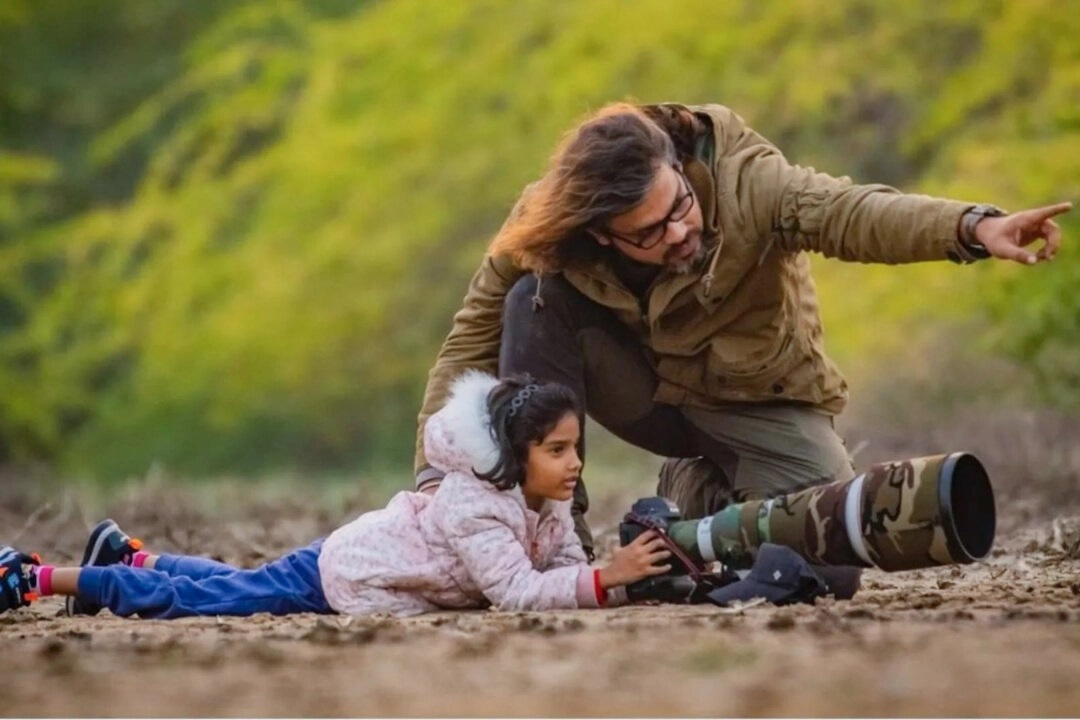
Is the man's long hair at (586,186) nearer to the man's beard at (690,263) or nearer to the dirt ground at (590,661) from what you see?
the man's beard at (690,263)

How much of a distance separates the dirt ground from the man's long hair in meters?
0.92

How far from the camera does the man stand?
4.79 metres

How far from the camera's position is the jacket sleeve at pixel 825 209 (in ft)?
14.8

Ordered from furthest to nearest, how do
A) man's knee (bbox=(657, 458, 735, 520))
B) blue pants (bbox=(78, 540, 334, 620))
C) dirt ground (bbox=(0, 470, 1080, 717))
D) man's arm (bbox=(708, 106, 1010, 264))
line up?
man's knee (bbox=(657, 458, 735, 520)), blue pants (bbox=(78, 540, 334, 620)), man's arm (bbox=(708, 106, 1010, 264)), dirt ground (bbox=(0, 470, 1080, 717))

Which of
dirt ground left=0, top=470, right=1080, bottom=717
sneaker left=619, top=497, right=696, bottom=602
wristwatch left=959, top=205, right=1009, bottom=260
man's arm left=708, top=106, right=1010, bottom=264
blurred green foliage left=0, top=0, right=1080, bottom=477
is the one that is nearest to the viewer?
dirt ground left=0, top=470, right=1080, bottom=717

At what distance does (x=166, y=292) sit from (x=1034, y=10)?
8.49m

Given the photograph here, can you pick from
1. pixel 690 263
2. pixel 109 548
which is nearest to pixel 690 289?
pixel 690 263

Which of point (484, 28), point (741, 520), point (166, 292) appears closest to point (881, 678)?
point (741, 520)

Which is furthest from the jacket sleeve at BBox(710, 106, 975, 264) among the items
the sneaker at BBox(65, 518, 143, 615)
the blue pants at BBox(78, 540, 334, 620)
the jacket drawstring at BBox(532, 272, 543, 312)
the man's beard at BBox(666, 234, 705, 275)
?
the sneaker at BBox(65, 518, 143, 615)

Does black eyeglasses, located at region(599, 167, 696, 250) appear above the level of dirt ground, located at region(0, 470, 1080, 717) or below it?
above

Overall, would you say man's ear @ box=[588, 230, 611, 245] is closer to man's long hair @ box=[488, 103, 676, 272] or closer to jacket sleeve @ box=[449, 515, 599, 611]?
man's long hair @ box=[488, 103, 676, 272]

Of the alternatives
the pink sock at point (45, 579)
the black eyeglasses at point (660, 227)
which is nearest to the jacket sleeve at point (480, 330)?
the black eyeglasses at point (660, 227)

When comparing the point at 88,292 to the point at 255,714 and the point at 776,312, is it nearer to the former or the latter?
the point at 776,312

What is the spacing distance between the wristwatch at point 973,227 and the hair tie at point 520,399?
1003mm
